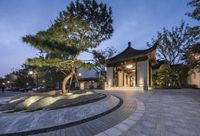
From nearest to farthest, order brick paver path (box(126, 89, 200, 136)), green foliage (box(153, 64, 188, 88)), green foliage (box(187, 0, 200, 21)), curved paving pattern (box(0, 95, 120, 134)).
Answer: brick paver path (box(126, 89, 200, 136)) < curved paving pattern (box(0, 95, 120, 134)) < green foliage (box(187, 0, 200, 21)) < green foliage (box(153, 64, 188, 88))

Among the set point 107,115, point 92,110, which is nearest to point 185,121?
point 107,115

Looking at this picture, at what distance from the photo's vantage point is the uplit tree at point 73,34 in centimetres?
1240

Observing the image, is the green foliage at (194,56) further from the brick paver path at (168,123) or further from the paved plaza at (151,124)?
the paved plaza at (151,124)

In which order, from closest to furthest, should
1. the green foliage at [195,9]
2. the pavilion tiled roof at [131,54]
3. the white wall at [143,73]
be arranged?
the green foliage at [195,9] < the pavilion tiled roof at [131,54] < the white wall at [143,73]

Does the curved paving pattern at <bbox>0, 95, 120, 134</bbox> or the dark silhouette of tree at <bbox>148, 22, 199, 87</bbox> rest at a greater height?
the dark silhouette of tree at <bbox>148, 22, 199, 87</bbox>

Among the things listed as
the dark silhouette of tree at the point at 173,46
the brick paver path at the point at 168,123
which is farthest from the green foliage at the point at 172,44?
the brick paver path at the point at 168,123

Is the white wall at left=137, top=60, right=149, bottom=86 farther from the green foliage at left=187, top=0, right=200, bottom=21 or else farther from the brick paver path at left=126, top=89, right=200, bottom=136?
the brick paver path at left=126, top=89, right=200, bottom=136

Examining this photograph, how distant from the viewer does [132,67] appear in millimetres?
24859

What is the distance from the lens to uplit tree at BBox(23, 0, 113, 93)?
12398 millimetres

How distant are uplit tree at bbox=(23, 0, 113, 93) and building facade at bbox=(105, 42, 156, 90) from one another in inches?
321

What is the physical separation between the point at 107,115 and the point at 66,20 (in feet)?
25.5

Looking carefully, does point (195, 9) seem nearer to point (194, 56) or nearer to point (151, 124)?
point (194, 56)

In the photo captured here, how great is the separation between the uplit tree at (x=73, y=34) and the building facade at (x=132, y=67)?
26.7 feet

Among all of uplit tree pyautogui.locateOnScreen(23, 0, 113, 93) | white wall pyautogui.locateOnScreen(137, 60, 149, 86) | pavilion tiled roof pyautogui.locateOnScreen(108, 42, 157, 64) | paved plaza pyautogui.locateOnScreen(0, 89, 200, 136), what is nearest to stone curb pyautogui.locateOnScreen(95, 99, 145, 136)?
paved plaza pyautogui.locateOnScreen(0, 89, 200, 136)
